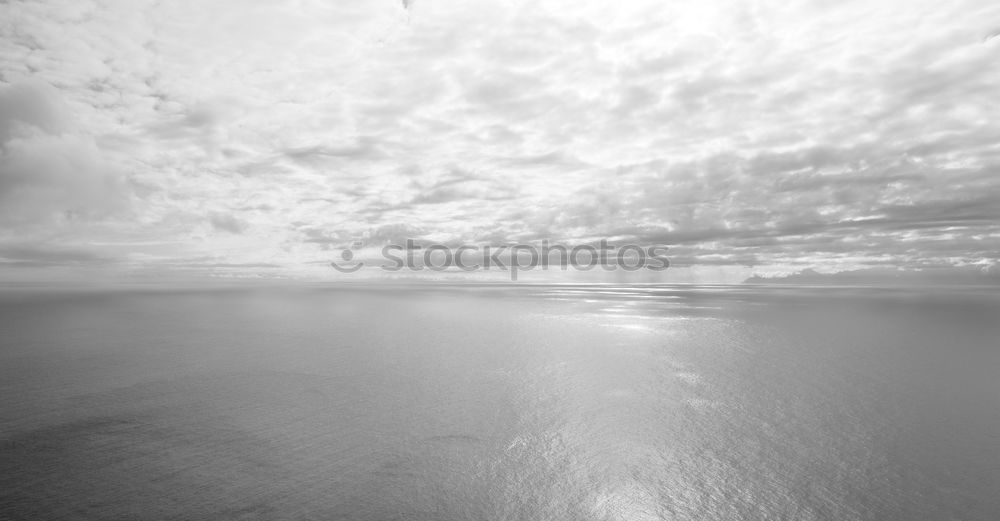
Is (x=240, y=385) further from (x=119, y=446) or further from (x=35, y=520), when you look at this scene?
(x=35, y=520)

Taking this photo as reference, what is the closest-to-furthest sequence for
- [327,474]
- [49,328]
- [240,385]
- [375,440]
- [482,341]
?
[327,474]
[375,440]
[240,385]
[482,341]
[49,328]

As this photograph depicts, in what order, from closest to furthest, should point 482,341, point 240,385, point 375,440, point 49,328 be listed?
point 375,440 → point 240,385 → point 482,341 → point 49,328

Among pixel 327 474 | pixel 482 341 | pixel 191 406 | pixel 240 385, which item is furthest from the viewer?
pixel 482 341

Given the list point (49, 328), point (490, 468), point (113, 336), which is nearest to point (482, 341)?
point (490, 468)

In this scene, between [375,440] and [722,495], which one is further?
[375,440]

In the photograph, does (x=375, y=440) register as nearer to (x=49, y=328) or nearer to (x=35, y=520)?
(x=35, y=520)

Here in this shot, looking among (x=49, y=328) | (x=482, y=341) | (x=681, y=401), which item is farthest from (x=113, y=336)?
(x=681, y=401)
